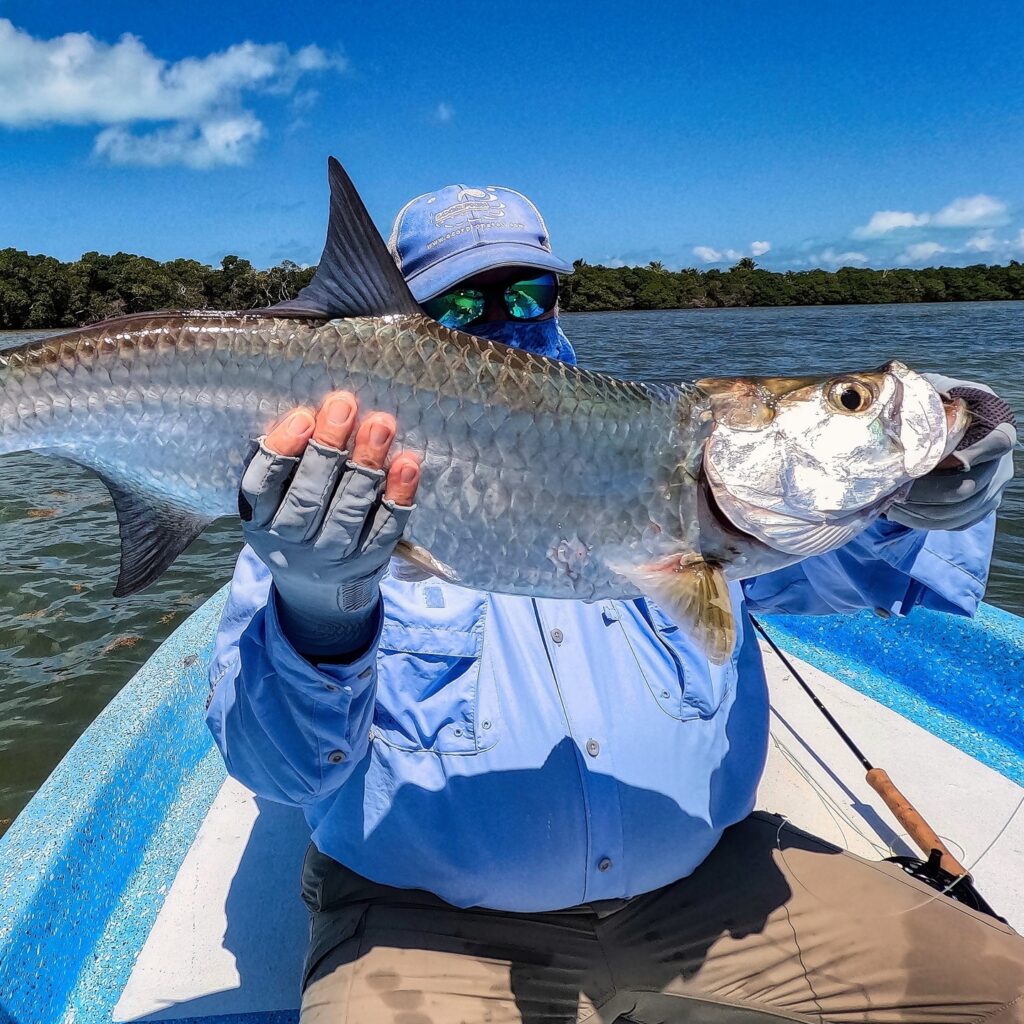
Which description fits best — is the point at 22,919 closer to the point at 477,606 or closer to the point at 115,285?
the point at 477,606

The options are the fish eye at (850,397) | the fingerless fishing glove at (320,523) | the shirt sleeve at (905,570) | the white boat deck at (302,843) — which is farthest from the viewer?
the white boat deck at (302,843)

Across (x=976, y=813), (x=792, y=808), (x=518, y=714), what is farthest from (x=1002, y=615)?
(x=518, y=714)

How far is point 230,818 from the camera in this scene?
3396 millimetres

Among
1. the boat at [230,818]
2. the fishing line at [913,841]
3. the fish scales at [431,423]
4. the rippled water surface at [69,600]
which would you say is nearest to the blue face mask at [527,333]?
the rippled water surface at [69,600]

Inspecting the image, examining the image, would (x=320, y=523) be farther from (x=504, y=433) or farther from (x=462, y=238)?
(x=462, y=238)

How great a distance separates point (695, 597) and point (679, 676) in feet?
1.62

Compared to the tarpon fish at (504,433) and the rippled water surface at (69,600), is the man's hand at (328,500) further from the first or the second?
the rippled water surface at (69,600)

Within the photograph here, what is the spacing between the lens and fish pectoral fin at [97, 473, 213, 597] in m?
2.00

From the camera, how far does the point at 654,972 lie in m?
2.14

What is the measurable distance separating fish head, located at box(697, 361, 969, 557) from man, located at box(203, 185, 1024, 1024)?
0.19 meters

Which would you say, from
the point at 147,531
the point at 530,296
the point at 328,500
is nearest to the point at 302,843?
the point at 147,531

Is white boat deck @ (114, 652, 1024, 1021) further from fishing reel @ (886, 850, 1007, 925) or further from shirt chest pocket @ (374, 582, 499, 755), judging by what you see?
shirt chest pocket @ (374, 582, 499, 755)

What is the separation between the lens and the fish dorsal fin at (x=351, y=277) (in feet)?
5.92

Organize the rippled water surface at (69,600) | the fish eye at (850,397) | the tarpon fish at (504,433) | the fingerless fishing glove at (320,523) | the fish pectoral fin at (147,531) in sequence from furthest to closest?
the rippled water surface at (69,600) → the fish pectoral fin at (147,531) → the fish eye at (850,397) → the tarpon fish at (504,433) → the fingerless fishing glove at (320,523)
